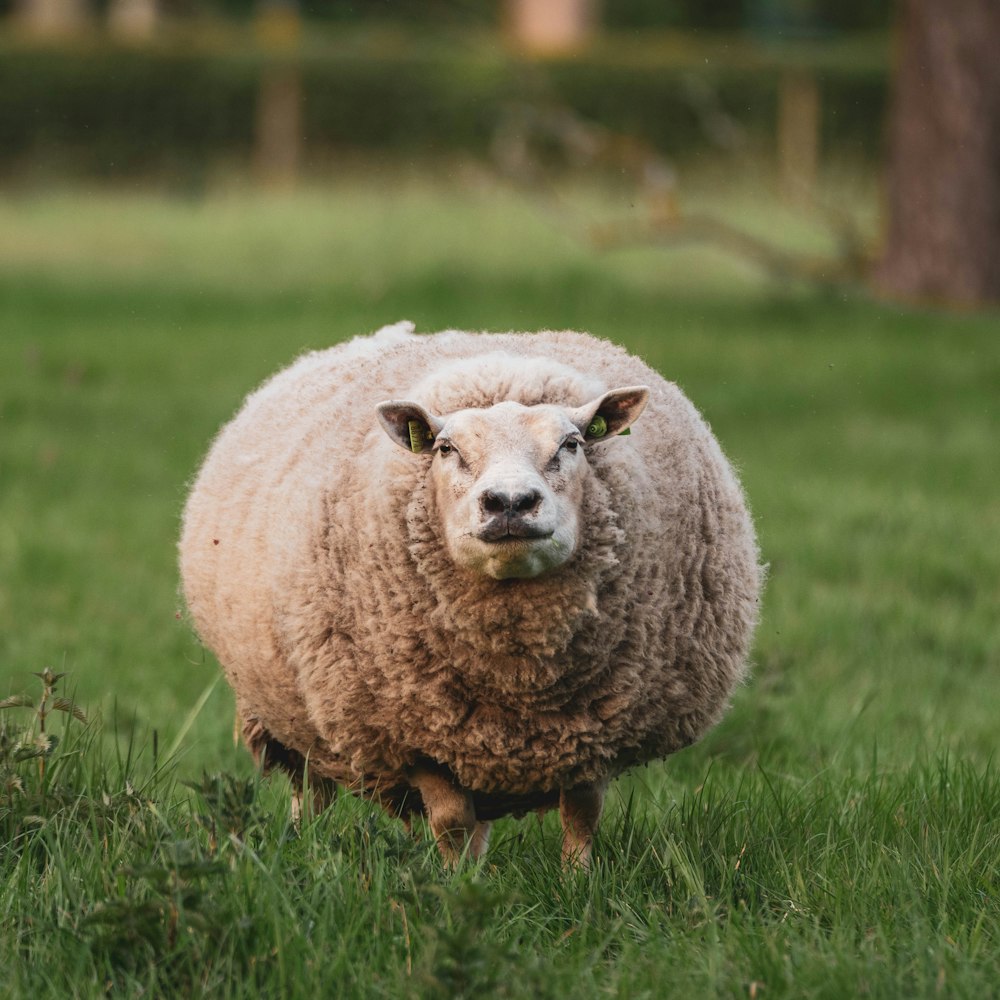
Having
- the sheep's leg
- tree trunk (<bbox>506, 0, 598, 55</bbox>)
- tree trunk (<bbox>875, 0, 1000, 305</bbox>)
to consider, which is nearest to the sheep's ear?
the sheep's leg

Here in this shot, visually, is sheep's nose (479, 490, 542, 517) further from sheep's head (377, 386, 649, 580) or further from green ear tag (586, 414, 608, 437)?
green ear tag (586, 414, 608, 437)

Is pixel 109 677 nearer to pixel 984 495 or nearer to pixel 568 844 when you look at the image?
pixel 568 844

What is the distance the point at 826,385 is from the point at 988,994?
23.9ft

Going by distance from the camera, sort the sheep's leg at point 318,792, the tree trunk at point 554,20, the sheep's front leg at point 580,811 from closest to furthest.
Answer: the sheep's front leg at point 580,811 → the sheep's leg at point 318,792 → the tree trunk at point 554,20

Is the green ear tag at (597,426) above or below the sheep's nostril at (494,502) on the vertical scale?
above

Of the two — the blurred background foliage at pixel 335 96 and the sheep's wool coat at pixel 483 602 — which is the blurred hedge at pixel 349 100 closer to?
the blurred background foliage at pixel 335 96

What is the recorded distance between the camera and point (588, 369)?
3.55 meters

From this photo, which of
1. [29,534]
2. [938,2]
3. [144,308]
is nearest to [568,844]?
[29,534]

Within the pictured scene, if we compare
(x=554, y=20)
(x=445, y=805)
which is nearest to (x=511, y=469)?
(x=445, y=805)

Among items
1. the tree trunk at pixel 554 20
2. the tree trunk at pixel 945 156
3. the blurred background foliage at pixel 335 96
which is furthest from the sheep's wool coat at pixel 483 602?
the tree trunk at pixel 554 20

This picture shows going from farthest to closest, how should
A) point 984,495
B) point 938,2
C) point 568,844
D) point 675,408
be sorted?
point 938,2 → point 984,495 → point 675,408 → point 568,844

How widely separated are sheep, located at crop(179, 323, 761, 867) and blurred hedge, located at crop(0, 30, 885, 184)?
16.2 metres

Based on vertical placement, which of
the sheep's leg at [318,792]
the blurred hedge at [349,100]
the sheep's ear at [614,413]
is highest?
the blurred hedge at [349,100]

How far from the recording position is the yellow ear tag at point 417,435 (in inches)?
126
